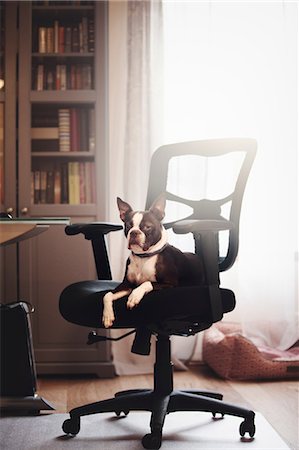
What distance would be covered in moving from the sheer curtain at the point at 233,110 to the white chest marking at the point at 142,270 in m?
1.42

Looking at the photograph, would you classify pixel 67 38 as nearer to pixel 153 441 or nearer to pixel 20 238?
pixel 20 238

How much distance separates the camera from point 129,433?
93.7 inches

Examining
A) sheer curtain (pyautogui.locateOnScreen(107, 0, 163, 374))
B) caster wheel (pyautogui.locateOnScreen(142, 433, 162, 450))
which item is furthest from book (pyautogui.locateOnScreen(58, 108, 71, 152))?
caster wheel (pyautogui.locateOnScreen(142, 433, 162, 450))

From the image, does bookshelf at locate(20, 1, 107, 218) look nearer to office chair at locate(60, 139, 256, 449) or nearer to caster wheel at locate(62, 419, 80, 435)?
office chair at locate(60, 139, 256, 449)

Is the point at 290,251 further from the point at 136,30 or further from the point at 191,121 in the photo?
the point at 136,30

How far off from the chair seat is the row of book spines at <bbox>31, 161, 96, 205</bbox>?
1.35 meters

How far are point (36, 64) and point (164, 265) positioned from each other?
1.79 metres

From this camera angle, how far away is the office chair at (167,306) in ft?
6.93

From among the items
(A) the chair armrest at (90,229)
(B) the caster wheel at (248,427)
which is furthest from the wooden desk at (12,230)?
(B) the caster wheel at (248,427)

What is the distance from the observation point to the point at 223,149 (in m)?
2.55

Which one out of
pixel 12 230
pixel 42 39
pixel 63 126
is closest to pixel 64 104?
pixel 63 126

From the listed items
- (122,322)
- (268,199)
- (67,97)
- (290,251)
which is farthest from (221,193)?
(122,322)

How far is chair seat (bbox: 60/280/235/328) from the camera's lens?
2.09 meters

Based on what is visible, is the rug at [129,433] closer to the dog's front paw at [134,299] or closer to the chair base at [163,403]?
the chair base at [163,403]
